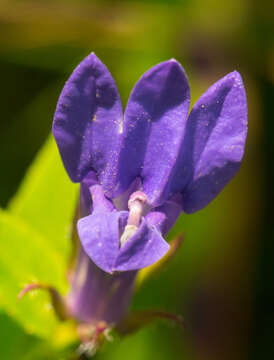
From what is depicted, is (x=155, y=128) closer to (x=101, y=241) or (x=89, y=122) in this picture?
(x=89, y=122)

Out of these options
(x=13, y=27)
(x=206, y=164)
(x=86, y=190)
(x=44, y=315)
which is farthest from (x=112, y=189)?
(x=13, y=27)

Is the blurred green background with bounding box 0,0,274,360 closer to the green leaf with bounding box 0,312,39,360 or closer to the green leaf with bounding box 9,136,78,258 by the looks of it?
the green leaf with bounding box 9,136,78,258

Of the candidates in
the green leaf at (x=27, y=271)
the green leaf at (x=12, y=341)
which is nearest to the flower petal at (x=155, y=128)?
the green leaf at (x=27, y=271)

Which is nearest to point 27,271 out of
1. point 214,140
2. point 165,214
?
point 165,214

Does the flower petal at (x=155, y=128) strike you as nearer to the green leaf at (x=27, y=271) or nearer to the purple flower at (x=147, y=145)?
the purple flower at (x=147, y=145)

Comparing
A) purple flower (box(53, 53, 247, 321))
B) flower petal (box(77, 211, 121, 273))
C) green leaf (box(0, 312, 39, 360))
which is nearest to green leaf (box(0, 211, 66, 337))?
green leaf (box(0, 312, 39, 360))

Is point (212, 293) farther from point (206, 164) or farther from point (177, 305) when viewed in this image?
point (206, 164)
